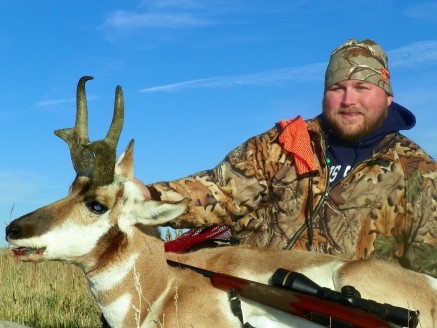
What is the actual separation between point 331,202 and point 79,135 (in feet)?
9.17

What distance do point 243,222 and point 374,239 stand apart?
4.61 ft

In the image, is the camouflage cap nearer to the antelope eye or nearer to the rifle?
the rifle

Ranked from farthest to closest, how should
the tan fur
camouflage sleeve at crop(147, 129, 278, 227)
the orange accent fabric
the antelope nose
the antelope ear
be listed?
the orange accent fabric → camouflage sleeve at crop(147, 129, 278, 227) → the antelope ear → the tan fur → the antelope nose

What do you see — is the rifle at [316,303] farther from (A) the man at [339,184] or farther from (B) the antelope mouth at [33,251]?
(A) the man at [339,184]

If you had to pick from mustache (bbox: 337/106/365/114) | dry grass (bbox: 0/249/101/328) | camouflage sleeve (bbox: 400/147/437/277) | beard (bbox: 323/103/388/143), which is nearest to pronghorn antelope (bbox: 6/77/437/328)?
dry grass (bbox: 0/249/101/328)

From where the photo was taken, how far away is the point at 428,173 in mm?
8289

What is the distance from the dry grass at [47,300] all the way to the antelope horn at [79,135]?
3.88 ft

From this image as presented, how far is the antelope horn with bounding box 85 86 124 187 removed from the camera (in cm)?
636

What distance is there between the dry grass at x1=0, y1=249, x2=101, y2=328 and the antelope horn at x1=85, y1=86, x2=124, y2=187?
149cm

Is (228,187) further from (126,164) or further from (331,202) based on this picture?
(126,164)

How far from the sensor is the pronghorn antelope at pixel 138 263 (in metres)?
A: 6.24

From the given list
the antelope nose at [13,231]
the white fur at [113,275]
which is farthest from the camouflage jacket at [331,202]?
the antelope nose at [13,231]

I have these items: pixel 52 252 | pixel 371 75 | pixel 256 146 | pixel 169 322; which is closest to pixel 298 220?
pixel 256 146

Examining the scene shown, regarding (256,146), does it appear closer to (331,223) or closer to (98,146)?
(331,223)
